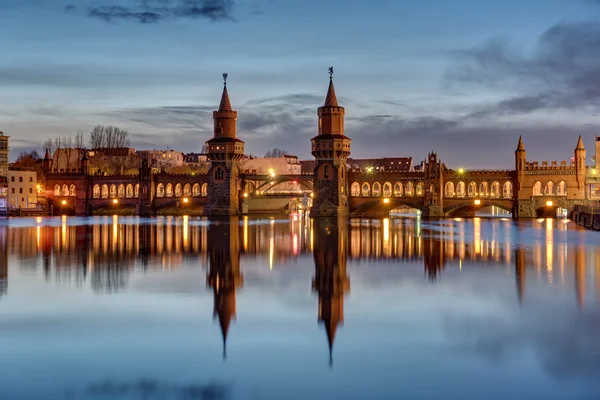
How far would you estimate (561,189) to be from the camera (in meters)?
95.5

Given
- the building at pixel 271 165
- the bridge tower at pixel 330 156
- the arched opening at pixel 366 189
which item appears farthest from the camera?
the building at pixel 271 165

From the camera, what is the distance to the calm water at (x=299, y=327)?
14.4 metres

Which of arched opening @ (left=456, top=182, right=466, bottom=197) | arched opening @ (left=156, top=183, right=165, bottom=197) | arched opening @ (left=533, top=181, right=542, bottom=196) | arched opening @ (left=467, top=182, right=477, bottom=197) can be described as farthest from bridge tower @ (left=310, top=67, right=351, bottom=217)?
arched opening @ (left=156, top=183, right=165, bottom=197)

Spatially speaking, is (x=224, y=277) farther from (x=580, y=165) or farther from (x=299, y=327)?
(x=580, y=165)

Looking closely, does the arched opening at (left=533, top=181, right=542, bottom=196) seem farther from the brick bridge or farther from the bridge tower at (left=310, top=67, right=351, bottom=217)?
the bridge tower at (left=310, top=67, right=351, bottom=217)

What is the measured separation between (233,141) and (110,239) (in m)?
53.3

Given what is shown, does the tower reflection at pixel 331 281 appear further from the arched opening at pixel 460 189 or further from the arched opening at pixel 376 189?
the arched opening at pixel 376 189

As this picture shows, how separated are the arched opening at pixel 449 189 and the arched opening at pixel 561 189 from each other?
14721mm

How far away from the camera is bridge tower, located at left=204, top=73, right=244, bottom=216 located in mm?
105438

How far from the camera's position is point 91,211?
121562 mm

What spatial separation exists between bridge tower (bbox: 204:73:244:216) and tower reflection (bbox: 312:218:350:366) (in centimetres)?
5466

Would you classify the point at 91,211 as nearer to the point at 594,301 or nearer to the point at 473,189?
the point at 473,189

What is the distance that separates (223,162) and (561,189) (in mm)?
48216

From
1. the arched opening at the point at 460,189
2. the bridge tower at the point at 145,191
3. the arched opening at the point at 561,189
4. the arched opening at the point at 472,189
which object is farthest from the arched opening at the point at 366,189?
the bridge tower at the point at 145,191
